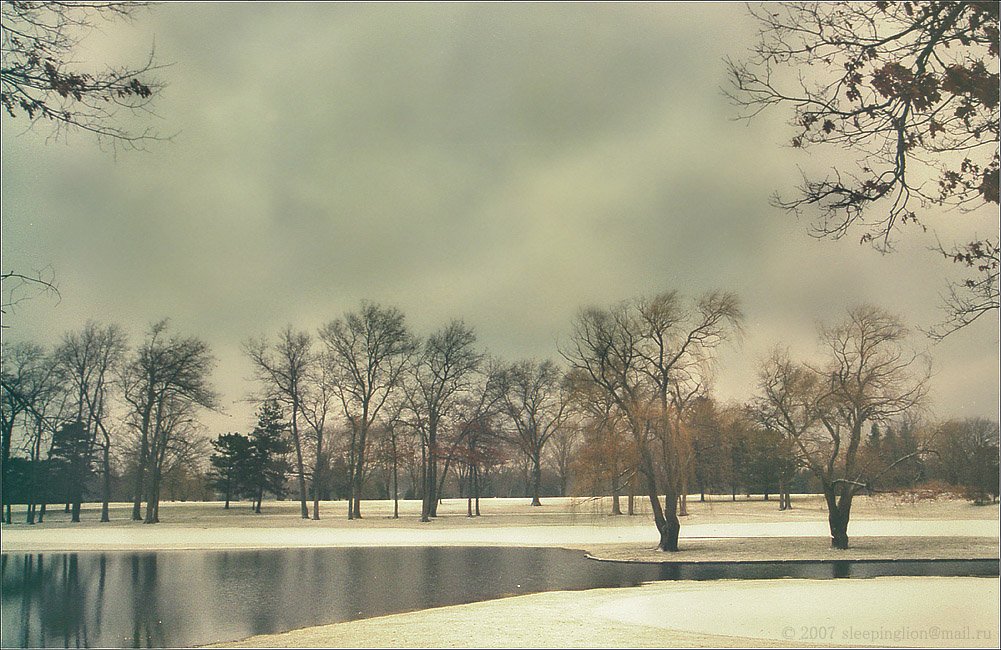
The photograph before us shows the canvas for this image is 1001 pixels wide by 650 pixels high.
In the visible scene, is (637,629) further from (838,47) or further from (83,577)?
(83,577)

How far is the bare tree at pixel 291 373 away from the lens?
3862 centimetres

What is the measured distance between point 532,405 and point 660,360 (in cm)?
2069

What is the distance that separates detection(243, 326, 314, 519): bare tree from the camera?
127 ft

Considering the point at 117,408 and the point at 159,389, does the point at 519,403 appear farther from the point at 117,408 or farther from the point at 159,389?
the point at 117,408

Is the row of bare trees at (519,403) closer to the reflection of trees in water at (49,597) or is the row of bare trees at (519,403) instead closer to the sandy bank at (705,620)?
the reflection of trees in water at (49,597)

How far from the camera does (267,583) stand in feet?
58.8

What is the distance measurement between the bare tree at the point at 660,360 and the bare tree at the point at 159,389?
1562 centimetres

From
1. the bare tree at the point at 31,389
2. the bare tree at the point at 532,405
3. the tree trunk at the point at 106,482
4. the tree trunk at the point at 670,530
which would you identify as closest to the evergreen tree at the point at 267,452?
the tree trunk at the point at 106,482

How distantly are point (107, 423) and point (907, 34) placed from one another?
1213 inches

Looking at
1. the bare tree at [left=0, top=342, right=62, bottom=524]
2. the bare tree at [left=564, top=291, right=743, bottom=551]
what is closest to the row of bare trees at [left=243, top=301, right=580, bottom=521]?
the bare tree at [left=0, top=342, right=62, bottom=524]

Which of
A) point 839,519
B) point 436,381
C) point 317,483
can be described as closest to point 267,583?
point 839,519

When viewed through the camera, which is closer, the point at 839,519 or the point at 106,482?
the point at 839,519

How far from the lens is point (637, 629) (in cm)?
1066

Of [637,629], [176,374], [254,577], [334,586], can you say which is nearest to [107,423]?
[176,374]
